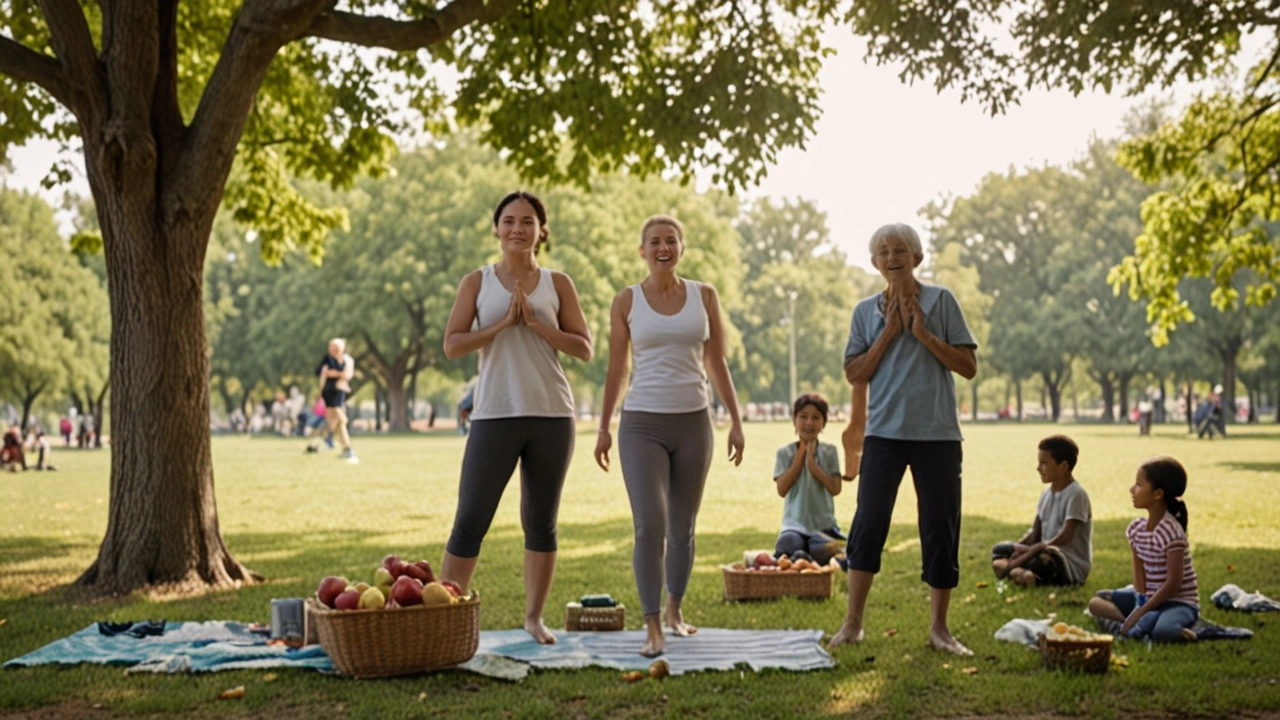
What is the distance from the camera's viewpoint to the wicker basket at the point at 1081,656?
20.4 ft

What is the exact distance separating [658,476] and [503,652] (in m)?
1.26

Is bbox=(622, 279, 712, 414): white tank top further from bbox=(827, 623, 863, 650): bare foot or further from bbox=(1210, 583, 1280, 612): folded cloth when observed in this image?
bbox=(1210, 583, 1280, 612): folded cloth

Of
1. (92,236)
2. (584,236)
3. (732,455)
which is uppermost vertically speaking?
(584,236)

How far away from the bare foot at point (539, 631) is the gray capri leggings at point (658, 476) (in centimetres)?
66

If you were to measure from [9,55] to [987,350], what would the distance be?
215ft

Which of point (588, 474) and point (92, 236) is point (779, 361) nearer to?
point (588, 474)

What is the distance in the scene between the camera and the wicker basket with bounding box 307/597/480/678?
619cm

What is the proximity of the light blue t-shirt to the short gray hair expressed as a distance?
0.77ft

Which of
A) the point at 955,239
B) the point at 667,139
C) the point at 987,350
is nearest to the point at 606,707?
the point at 667,139

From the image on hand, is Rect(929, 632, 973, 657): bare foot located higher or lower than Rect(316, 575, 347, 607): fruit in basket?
lower

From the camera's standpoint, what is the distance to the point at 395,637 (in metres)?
6.23

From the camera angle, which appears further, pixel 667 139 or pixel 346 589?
pixel 667 139

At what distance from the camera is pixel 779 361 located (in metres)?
83.9

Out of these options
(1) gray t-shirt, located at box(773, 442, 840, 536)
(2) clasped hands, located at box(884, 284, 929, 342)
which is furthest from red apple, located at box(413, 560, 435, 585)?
(1) gray t-shirt, located at box(773, 442, 840, 536)
